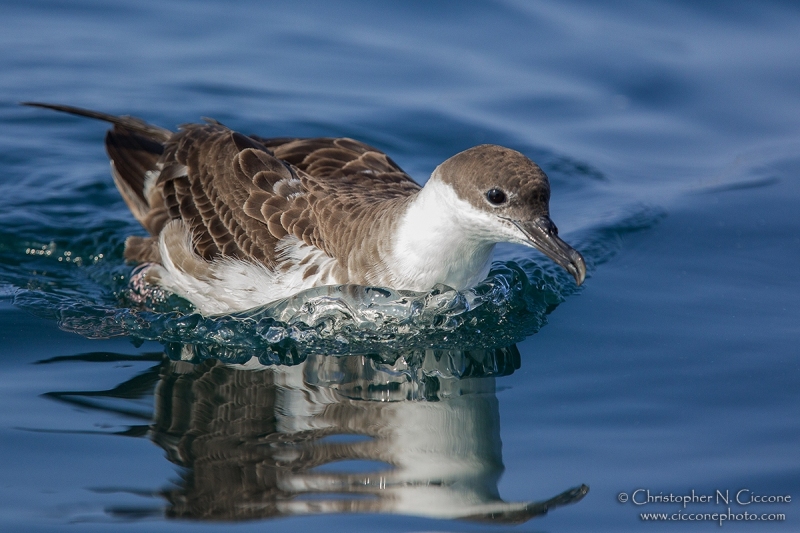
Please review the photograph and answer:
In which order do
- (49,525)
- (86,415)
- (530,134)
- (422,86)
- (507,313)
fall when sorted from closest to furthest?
(49,525)
(86,415)
(507,313)
(530,134)
(422,86)

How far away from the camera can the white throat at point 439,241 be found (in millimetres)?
5582

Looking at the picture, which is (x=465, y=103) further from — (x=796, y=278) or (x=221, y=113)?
(x=796, y=278)

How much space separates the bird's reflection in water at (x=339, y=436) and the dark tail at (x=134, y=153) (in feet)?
5.87

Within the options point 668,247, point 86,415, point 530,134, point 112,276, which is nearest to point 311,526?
point 86,415

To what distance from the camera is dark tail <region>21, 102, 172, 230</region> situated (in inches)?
292

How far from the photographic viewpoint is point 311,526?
14.7ft

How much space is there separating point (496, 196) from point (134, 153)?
10.8ft

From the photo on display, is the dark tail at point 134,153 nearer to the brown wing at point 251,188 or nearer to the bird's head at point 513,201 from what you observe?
the brown wing at point 251,188

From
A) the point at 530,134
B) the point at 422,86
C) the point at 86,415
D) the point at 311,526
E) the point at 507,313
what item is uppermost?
the point at 422,86

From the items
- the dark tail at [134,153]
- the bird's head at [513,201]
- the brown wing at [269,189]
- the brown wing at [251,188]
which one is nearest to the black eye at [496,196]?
the bird's head at [513,201]

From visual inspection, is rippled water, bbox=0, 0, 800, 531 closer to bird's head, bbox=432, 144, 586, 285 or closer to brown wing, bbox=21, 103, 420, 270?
brown wing, bbox=21, 103, 420, 270

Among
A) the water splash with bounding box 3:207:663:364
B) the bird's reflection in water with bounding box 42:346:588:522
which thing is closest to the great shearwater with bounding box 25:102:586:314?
the water splash with bounding box 3:207:663:364

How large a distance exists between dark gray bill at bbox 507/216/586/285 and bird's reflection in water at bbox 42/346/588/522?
89cm

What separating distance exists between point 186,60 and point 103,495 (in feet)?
22.8
